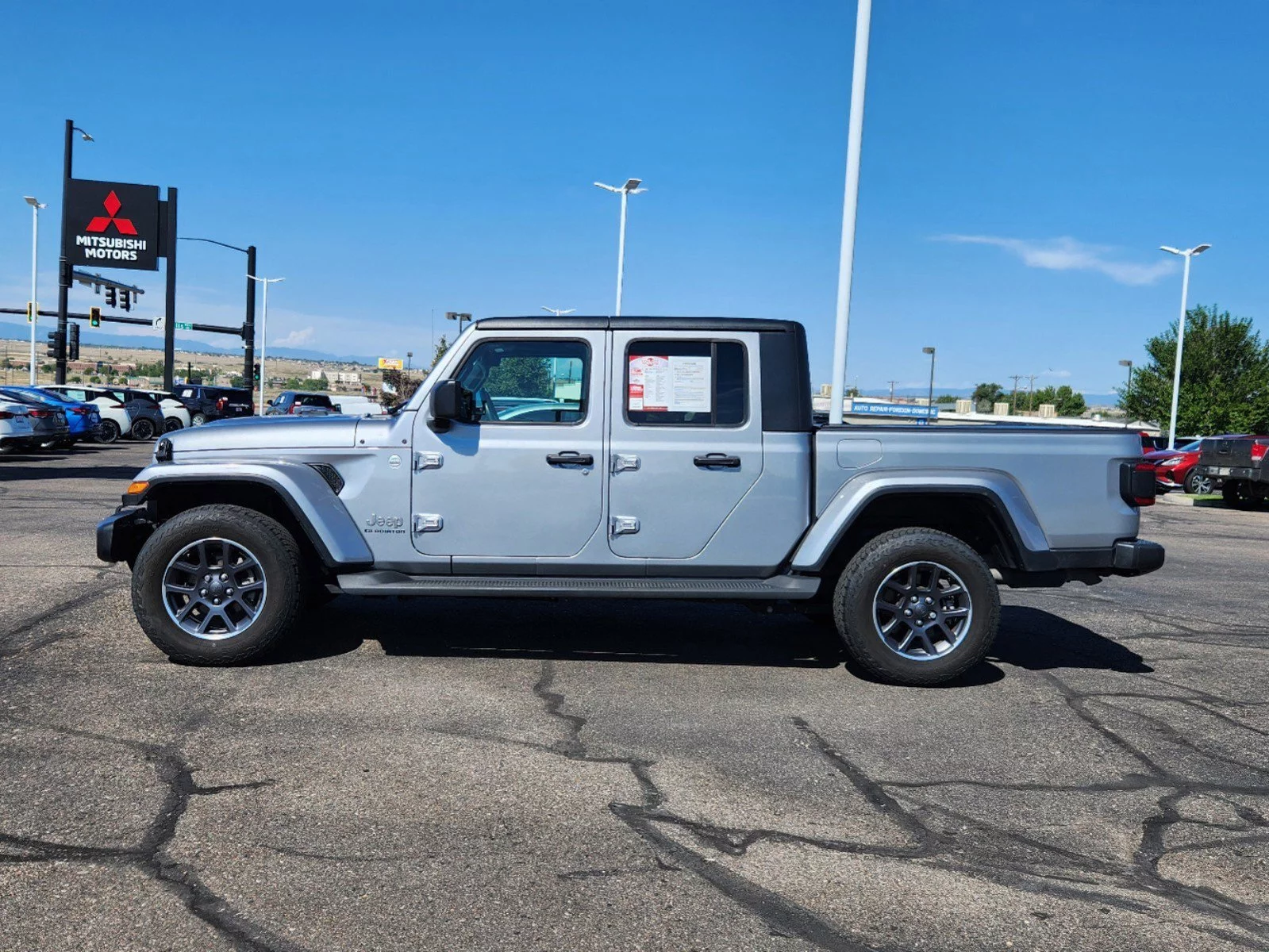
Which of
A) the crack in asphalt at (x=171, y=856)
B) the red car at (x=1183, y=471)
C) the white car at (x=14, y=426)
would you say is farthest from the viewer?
the red car at (x=1183, y=471)

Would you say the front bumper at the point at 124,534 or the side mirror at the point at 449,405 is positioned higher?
the side mirror at the point at 449,405

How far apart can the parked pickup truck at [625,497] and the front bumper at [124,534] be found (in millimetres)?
22

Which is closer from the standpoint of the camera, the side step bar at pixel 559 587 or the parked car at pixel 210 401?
the side step bar at pixel 559 587

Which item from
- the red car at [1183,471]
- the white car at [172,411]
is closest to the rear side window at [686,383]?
the red car at [1183,471]

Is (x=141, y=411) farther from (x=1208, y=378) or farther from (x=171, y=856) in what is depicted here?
(x=1208, y=378)

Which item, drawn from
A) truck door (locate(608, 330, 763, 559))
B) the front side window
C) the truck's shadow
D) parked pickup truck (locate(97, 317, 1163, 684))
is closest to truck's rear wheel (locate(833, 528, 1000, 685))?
parked pickup truck (locate(97, 317, 1163, 684))

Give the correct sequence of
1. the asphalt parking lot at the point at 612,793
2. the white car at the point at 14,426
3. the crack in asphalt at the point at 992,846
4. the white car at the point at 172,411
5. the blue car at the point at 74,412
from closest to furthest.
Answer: the asphalt parking lot at the point at 612,793 → the crack in asphalt at the point at 992,846 → the white car at the point at 14,426 → the blue car at the point at 74,412 → the white car at the point at 172,411

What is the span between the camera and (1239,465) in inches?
837

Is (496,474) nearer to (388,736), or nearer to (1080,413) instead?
(388,736)

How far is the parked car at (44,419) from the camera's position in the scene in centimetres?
2195

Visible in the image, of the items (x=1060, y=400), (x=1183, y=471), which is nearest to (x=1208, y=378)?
(x=1183, y=471)

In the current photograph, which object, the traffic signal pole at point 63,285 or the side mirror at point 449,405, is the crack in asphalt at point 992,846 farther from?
the traffic signal pole at point 63,285

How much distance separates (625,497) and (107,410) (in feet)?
94.2

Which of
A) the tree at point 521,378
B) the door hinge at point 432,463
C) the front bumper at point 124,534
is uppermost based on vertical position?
the tree at point 521,378
